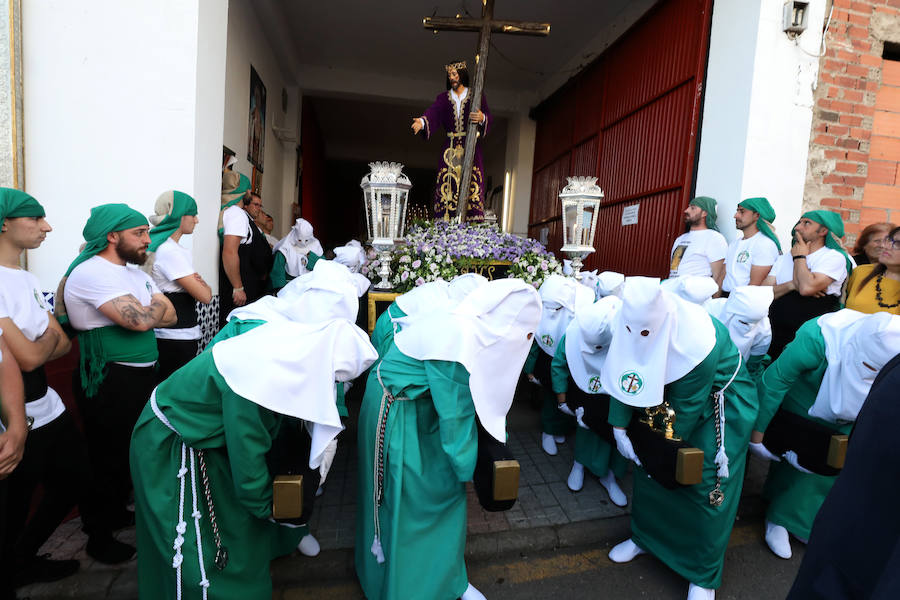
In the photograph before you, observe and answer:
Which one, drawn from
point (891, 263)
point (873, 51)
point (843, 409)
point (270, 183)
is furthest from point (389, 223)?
point (873, 51)

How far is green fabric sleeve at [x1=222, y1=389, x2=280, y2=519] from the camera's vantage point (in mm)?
1625

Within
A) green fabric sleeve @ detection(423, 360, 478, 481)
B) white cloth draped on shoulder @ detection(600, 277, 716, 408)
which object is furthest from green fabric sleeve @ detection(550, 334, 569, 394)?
green fabric sleeve @ detection(423, 360, 478, 481)

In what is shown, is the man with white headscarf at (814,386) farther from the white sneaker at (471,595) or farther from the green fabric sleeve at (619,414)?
the white sneaker at (471,595)

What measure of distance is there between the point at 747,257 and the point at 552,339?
6.52 feet

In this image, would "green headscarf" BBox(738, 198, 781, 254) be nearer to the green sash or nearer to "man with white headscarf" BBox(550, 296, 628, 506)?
"man with white headscarf" BBox(550, 296, 628, 506)

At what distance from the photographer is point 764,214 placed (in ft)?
13.1

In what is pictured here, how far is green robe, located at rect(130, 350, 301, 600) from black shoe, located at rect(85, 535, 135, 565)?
0.58 meters

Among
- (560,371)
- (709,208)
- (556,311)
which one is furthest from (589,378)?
(709,208)

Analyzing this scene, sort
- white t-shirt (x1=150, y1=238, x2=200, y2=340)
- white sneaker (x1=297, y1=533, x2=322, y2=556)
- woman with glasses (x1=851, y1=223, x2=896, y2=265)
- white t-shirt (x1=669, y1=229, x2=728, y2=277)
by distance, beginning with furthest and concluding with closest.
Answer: white t-shirt (x1=669, y1=229, x2=728, y2=277)
woman with glasses (x1=851, y1=223, x2=896, y2=265)
white t-shirt (x1=150, y1=238, x2=200, y2=340)
white sneaker (x1=297, y1=533, x2=322, y2=556)

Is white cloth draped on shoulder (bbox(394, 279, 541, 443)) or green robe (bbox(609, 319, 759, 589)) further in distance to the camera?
green robe (bbox(609, 319, 759, 589))

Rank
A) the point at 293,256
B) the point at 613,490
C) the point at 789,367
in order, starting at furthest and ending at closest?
the point at 293,256
the point at 613,490
the point at 789,367

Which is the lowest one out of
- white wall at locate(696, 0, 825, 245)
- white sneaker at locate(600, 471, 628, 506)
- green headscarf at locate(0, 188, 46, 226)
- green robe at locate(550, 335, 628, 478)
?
white sneaker at locate(600, 471, 628, 506)

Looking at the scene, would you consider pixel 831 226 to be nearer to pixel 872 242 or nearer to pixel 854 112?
pixel 872 242

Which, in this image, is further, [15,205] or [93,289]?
[93,289]
